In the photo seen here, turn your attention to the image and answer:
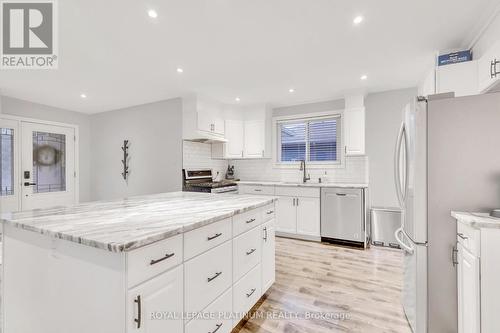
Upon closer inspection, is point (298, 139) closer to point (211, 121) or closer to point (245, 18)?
point (211, 121)

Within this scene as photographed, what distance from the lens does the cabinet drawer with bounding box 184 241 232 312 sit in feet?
4.17

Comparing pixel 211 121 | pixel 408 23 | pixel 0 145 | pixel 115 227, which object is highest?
pixel 408 23

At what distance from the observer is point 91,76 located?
A: 10.6 feet

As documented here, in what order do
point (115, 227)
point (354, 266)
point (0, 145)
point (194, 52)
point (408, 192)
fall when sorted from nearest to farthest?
1. point (115, 227)
2. point (408, 192)
3. point (194, 52)
4. point (354, 266)
5. point (0, 145)

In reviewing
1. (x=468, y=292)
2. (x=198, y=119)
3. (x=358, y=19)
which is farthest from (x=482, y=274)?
(x=198, y=119)

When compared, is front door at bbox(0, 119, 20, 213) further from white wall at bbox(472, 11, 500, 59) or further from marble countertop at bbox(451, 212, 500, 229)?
white wall at bbox(472, 11, 500, 59)

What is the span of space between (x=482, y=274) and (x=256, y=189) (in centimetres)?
317

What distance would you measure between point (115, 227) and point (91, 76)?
300 cm

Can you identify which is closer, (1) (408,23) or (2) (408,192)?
(2) (408,192)

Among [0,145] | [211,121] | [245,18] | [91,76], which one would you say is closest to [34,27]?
[91,76]

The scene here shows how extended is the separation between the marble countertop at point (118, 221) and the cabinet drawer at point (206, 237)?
0.06 metres

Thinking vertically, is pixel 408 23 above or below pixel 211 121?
above

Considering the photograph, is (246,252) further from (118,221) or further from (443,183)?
(443,183)

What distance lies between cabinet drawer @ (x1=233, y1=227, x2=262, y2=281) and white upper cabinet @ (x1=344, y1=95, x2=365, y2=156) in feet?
8.45
